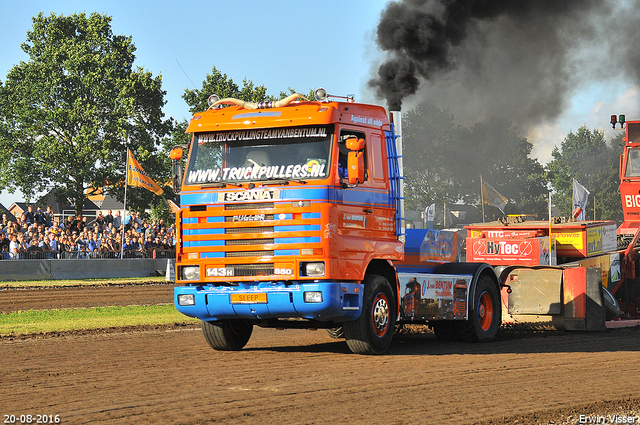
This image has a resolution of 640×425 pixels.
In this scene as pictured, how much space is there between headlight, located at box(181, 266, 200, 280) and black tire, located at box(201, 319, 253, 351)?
3.56 feet

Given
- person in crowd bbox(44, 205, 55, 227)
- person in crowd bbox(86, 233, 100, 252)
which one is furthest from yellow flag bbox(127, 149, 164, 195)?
person in crowd bbox(86, 233, 100, 252)

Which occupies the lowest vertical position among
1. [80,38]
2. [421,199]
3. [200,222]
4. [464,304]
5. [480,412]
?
[480,412]

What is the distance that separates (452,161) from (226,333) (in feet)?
234

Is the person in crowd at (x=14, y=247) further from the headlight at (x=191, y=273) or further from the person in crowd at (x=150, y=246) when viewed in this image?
the headlight at (x=191, y=273)

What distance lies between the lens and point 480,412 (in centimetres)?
692

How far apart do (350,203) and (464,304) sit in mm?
3543

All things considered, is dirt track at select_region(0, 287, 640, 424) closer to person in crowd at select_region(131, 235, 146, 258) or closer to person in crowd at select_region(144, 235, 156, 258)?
person in crowd at select_region(131, 235, 146, 258)

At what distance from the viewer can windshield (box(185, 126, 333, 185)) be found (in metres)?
10.1

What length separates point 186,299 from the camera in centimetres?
1045

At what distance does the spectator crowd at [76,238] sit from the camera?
27109 mm

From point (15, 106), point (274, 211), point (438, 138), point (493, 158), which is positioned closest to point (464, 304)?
point (274, 211)

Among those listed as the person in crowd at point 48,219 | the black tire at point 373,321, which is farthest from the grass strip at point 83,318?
the person in crowd at point 48,219

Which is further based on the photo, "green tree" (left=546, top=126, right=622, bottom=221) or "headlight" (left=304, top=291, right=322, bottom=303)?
"green tree" (left=546, top=126, right=622, bottom=221)

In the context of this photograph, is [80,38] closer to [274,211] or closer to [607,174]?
[274,211]
